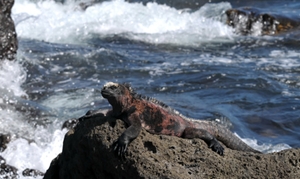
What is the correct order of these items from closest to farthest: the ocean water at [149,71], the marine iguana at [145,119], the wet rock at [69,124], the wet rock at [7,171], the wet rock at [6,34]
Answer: the marine iguana at [145,119], the wet rock at [7,171], the wet rock at [69,124], the ocean water at [149,71], the wet rock at [6,34]

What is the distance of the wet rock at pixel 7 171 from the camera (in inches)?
295

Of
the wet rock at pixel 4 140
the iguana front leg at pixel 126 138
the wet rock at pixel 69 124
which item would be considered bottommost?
the wet rock at pixel 69 124

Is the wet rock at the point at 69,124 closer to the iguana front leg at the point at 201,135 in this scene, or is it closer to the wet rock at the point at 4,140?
the wet rock at the point at 4,140

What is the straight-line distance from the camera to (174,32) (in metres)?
19.0

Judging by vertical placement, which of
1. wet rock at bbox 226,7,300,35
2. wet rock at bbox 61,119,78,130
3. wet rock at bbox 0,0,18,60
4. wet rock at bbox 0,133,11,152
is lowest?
wet rock at bbox 226,7,300,35

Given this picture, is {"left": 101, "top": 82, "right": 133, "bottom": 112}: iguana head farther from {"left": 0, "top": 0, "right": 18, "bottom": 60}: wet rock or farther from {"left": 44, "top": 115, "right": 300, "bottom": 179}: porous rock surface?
{"left": 0, "top": 0, "right": 18, "bottom": 60}: wet rock

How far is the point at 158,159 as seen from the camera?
4625mm

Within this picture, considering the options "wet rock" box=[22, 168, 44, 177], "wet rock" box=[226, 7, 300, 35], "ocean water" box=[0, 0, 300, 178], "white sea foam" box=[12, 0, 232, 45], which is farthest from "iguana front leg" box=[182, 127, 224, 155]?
"wet rock" box=[226, 7, 300, 35]

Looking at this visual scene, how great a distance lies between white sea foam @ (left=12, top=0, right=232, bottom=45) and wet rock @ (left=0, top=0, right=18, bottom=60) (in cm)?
497

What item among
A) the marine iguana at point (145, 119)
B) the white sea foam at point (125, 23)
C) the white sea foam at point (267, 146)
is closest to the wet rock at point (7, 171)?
the marine iguana at point (145, 119)

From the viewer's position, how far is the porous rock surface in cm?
460

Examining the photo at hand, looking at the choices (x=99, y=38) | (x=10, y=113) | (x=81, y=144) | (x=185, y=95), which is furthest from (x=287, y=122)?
(x=99, y=38)

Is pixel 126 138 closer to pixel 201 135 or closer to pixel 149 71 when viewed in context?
pixel 201 135

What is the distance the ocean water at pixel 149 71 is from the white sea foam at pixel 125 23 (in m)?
0.03
